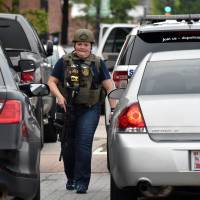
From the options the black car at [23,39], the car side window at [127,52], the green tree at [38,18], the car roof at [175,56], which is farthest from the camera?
the green tree at [38,18]

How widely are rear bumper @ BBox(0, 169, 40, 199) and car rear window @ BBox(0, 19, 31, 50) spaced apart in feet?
24.9

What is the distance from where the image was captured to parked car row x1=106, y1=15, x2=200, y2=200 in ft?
26.1

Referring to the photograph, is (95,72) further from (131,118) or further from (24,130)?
(24,130)

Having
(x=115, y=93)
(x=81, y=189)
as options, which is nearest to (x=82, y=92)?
(x=115, y=93)

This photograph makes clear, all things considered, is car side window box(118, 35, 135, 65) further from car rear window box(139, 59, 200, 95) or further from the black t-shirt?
car rear window box(139, 59, 200, 95)

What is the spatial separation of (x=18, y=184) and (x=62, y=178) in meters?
4.21

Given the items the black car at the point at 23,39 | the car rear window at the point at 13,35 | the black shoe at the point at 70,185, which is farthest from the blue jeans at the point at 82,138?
the car rear window at the point at 13,35

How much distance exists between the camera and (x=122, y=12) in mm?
77000

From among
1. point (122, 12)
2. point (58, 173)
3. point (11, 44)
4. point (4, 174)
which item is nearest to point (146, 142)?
point (4, 174)

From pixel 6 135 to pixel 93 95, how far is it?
323cm

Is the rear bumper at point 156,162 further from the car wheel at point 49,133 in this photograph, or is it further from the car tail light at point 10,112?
the car wheel at point 49,133

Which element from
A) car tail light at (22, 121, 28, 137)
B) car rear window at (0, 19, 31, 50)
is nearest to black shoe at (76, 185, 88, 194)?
car tail light at (22, 121, 28, 137)

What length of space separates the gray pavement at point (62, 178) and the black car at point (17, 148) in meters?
2.34

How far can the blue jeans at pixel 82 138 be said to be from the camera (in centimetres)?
1047
